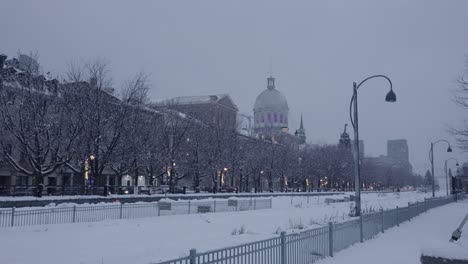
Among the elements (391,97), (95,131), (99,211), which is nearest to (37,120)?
(95,131)

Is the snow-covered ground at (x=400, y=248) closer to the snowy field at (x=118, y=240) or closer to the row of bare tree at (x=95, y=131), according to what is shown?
the snowy field at (x=118, y=240)

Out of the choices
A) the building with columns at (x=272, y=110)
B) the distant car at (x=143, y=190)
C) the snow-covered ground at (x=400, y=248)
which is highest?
the building with columns at (x=272, y=110)

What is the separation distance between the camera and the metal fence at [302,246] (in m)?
9.14

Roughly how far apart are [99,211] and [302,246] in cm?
1616

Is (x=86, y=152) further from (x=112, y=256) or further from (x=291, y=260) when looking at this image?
(x=291, y=260)

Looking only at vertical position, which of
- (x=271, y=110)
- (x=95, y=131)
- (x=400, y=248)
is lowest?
(x=400, y=248)

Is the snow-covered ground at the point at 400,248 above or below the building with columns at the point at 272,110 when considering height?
below

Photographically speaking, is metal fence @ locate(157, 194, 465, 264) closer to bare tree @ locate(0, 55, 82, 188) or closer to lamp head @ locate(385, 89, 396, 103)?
lamp head @ locate(385, 89, 396, 103)

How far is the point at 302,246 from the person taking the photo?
1294cm

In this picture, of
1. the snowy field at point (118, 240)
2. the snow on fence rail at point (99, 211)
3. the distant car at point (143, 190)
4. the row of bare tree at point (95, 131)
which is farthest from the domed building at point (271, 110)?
the snowy field at point (118, 240)

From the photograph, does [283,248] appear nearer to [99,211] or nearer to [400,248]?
[400,248]

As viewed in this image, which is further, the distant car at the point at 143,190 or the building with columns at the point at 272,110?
the building with columns at the point at 272,110

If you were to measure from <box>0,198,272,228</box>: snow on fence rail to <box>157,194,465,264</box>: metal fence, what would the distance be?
1382cm

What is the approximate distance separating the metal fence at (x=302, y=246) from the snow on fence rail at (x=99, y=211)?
45.3ft
